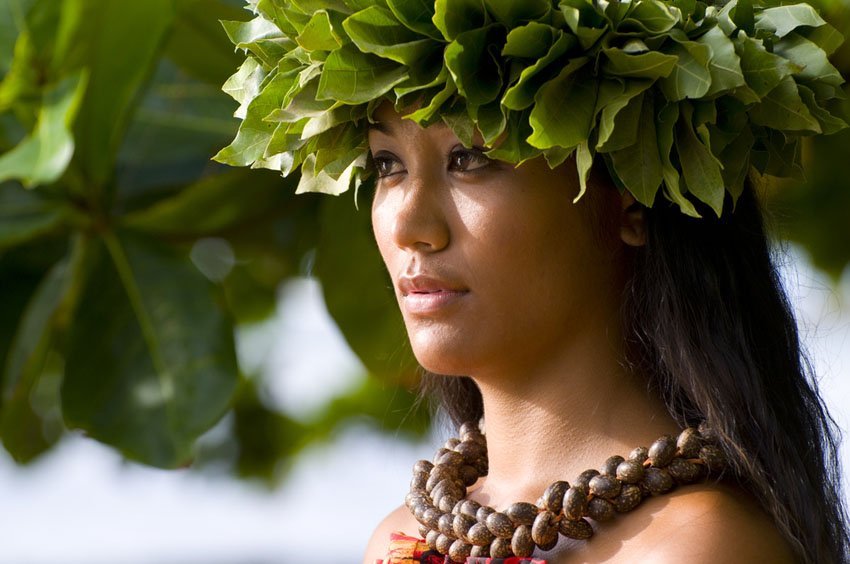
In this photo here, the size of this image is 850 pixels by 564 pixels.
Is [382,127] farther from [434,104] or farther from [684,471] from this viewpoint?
[684,471]

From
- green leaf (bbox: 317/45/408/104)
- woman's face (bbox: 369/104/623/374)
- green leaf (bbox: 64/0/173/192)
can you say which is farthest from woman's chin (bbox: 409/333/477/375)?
green leaf (bbox: 64/0/173/192)

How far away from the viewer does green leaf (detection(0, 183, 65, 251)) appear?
8.50ft

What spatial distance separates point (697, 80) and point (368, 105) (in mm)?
433

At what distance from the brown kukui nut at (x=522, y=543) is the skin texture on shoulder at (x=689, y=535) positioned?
0.12 feet

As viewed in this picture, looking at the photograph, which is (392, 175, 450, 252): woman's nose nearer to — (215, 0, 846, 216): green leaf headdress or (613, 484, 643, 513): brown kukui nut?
(215, 0, 846, 216): green leaf headdress

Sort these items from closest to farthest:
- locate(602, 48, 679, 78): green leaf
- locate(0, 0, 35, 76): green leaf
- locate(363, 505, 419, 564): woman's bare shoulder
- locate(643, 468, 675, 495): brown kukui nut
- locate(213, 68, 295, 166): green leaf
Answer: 1. locate(602, 48, 679, 78): green leaf
2. locate(643, 468, 675, 495): brown kukui nut
3. locate(213, 68, 295, 166): green leaf
4. locate(363, 505, 419, 564): woman's bare shoulder
5. locate(0, 0, 35, 76): green leaf

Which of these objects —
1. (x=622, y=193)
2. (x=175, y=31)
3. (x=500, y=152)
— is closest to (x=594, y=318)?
(x=622, y=193)

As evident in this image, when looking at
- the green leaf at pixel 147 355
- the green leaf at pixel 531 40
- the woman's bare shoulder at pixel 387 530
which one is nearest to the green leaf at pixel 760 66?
the green leaf at pixel 531 40

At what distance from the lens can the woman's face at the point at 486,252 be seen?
1780 millimetres

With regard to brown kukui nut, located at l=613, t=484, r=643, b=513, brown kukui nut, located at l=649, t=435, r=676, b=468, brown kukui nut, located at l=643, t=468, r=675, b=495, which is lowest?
brown kukui nut, located at l=613, t=484, r=643, b=513

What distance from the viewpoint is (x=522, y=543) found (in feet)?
5.83

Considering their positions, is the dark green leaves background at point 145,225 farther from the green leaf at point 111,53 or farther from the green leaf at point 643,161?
the green leaf at point 643,161

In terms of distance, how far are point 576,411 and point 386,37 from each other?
1.80 ft

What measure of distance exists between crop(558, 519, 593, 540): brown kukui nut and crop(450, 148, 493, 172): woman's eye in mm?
463
